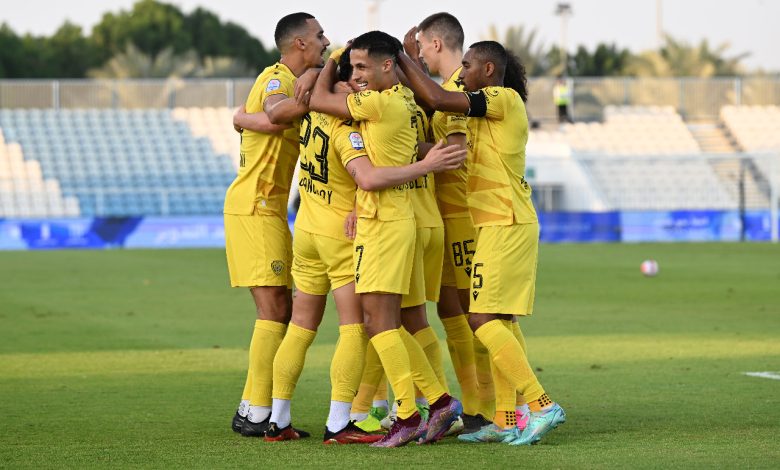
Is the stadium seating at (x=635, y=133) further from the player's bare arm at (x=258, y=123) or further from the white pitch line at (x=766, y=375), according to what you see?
the player's bare arm at (x=258, y=123)

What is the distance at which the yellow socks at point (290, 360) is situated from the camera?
7.35 metres

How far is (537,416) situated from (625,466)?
82 centimetres

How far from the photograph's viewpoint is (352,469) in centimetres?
625

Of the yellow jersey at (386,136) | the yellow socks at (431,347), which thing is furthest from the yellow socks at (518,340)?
the yellow jersey at (386,136)

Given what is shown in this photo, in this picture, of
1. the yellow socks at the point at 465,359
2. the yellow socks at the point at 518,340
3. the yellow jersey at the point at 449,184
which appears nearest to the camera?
the yellow socks at the point at 518,340

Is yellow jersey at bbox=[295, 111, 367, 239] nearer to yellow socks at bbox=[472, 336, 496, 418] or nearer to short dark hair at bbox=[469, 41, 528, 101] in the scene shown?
short dark hair at bbox=[469, 41, 528, 101]

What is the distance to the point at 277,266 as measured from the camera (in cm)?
767

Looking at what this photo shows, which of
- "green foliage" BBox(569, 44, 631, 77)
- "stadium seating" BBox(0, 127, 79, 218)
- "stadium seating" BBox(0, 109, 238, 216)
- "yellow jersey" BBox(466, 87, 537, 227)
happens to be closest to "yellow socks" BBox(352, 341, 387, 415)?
"yellow jersey" BBox(466, 87, 537, 227)

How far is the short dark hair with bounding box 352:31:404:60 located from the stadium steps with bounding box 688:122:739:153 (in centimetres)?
4190

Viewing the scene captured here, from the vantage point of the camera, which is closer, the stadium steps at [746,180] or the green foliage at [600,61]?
the stadium steps at [746,180]

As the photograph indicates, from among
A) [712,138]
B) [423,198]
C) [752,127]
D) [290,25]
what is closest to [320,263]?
[423,198]

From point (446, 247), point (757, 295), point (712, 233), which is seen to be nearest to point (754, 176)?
point (712, 233)

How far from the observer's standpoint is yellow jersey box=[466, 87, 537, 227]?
7.20 m

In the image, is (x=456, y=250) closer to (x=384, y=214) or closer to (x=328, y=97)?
(x=384, y=214)
